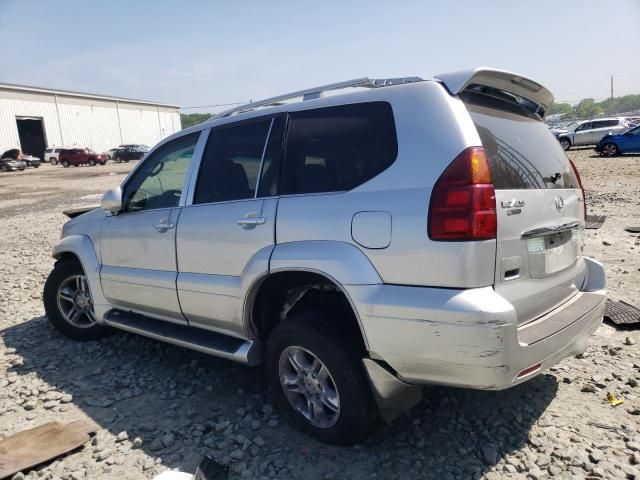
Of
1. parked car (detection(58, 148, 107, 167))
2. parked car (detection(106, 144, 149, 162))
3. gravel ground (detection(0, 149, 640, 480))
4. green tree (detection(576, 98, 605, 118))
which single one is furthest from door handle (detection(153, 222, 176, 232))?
green tree (detection(576, 98, 605, 118))

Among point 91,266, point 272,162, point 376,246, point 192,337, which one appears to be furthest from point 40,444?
point 376,246

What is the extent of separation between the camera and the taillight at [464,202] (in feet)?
7.50

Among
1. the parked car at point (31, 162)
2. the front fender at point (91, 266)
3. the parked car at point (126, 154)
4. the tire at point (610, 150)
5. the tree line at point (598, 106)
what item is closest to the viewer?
the front fender at point (91, 266)

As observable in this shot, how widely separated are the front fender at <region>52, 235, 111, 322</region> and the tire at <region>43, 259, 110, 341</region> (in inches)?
13.5

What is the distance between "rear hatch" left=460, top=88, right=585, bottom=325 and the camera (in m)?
2.43

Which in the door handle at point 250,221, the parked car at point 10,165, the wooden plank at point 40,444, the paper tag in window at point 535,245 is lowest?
the wooden plank at point 40,444

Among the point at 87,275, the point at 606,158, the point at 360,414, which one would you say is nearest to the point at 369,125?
the point at 360,414

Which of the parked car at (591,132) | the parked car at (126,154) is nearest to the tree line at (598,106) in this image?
the parked car at (591,132)

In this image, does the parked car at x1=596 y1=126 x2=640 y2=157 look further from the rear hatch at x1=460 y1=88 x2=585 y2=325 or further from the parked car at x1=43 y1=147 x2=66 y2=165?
the parked car at x1=43 y1=147 x2=66 y2=165

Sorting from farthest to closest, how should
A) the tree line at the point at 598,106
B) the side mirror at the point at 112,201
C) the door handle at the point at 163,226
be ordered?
the tree line at the point at 598,106
the side mirror at the point at 112,201
the door handle at the point at 163,226

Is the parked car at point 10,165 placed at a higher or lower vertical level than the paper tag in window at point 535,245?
higher

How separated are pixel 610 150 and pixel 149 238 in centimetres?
2313

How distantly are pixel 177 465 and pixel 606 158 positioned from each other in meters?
23.1

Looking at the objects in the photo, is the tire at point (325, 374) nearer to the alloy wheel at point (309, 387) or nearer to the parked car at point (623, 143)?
the alloy wheel at point (309, 387)
